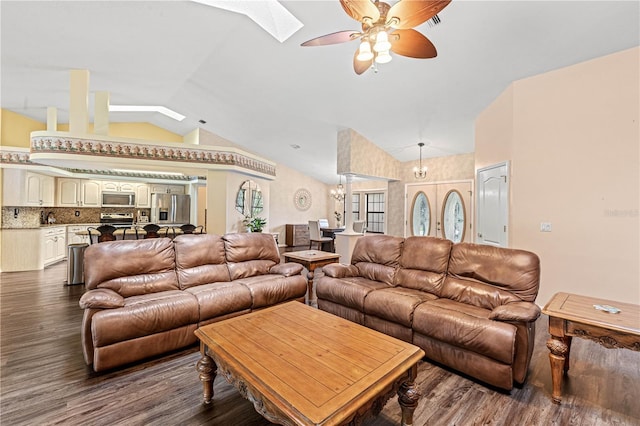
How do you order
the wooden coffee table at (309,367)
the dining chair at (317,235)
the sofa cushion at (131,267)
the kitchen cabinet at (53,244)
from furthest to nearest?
the dining chair at (317,235), the kitchen cabinet at (53,244), the sofa cushion at (131,267), the wooden coffee table at (309,367)

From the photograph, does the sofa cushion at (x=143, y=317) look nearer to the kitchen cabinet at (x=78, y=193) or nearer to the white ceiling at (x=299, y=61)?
the white ceiling at (x=299, y=61)

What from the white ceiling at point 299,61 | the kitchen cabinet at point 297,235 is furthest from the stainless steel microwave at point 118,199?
the kitchen cabinet at point 297,235

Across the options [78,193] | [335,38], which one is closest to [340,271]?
[335,38]

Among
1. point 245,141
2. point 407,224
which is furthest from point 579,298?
point 245,141

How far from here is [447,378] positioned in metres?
2.20

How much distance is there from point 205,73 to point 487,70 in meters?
4.53

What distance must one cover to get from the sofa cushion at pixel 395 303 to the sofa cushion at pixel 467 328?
8cm

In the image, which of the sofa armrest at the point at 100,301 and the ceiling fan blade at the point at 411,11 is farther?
the sofa armrest at the point at 100,301

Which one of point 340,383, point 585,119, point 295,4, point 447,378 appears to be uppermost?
point 295,4

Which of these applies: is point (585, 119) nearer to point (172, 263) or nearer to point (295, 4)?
point (295, 4)

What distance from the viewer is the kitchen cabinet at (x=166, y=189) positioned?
816 cm

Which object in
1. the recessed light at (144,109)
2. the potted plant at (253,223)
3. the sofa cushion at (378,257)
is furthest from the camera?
the potted plant at (253,223)

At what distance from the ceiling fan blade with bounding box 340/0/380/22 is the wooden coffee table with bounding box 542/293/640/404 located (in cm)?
239

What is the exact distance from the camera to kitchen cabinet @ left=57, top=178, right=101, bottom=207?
681cm
